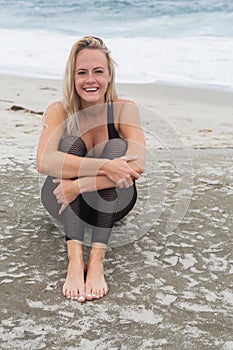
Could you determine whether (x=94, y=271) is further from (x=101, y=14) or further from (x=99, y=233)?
(x=101, y=14)

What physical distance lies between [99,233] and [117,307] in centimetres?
35

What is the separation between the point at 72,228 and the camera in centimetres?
213

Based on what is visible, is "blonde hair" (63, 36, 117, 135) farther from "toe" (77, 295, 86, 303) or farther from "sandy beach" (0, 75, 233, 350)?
"toe" (77, 295, 86, 303)

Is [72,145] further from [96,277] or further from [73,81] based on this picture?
[96,277]

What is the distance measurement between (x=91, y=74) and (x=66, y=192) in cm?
53

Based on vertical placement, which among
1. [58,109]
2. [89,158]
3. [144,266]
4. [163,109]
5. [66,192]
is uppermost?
[58,109]

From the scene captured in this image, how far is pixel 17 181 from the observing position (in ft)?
10.1

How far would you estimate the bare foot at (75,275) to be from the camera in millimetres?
1937

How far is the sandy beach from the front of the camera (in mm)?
1726

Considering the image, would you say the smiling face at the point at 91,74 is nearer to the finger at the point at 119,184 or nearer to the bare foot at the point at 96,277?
the finger at the point at 119,184

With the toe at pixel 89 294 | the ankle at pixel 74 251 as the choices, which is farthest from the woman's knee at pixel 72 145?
the toe at pixel 89 294

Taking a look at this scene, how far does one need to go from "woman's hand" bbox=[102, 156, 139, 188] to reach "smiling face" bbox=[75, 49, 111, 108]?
0.35 metres

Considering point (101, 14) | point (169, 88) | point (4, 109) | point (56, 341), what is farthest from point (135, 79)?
point (101, 14)

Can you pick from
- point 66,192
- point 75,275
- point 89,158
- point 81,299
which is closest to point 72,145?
Result: point 89,158
